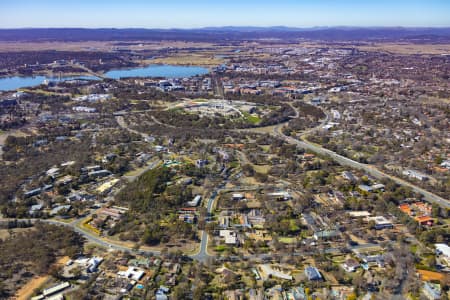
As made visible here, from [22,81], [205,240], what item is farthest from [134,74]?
[205,240]

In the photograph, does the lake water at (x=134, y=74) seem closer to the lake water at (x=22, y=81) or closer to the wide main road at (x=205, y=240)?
the lake water at (x=22, y=81)

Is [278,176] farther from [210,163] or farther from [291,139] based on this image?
[291,139]

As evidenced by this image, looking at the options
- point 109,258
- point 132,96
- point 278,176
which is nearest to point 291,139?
point 278,176

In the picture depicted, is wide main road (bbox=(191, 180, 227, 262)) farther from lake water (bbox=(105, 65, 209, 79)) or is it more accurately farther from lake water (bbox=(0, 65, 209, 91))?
lake water (bbox=(105, 65, 209, 79))

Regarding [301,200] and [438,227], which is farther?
[301,200]

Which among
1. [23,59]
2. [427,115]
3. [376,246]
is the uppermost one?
[23,59]

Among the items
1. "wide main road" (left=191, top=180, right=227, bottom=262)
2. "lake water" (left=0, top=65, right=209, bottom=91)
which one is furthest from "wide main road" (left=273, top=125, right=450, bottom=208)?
"lake water" (left=0, top=65, right=209, bottom=91)

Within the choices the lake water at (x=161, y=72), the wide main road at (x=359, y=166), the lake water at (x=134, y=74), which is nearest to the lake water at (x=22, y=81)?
the lake water at (x=134, y=74)
